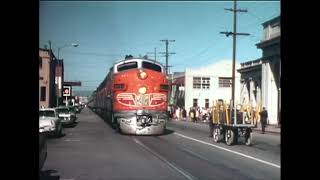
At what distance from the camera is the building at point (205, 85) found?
274ft

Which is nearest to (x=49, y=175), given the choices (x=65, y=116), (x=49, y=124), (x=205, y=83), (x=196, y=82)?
(x=49, y=124)

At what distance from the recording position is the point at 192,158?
16.2 metres

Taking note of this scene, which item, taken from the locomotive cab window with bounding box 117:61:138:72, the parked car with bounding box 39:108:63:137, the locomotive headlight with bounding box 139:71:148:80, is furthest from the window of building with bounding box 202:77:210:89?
the parked car with bounding box 39:108:63:137

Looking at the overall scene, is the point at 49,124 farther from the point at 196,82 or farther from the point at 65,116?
the point at 196,82

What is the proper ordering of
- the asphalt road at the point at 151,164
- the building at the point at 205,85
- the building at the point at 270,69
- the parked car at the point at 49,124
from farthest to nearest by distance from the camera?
the building at the point at 205,85
the building at the point at 270,69
the parked car at the point at 49,124
the asphalt road at the point at 151,164

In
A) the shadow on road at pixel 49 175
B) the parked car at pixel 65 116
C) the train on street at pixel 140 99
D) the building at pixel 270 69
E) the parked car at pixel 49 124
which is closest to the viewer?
the shadow on road at pixel 49 175

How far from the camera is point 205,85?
85.0 meters

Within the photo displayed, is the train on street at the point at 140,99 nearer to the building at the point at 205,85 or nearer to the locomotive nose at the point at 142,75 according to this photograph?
the locomotive nose at the point at 142,75

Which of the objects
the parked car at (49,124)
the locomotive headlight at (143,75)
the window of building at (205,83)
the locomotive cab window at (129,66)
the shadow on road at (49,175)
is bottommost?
the shadow on road at (49,175)

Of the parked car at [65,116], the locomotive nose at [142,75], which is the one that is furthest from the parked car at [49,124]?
the parked car at [65,116]

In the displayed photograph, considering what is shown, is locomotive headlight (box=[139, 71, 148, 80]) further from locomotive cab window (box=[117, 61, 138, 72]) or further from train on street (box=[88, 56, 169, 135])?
locomotive cab window (box=[117, 61, 138, 72])
